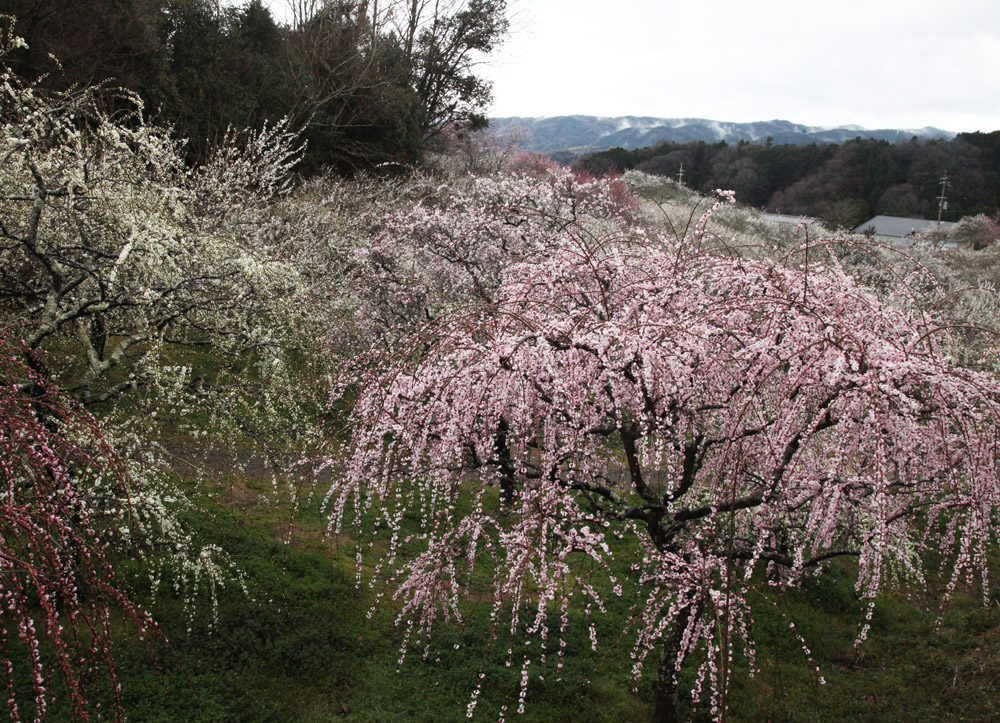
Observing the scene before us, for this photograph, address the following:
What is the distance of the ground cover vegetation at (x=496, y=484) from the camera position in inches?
143

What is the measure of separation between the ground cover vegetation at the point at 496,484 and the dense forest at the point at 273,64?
27.3 ft

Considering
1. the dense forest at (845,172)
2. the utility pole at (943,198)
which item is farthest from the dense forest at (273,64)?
the utility pole at (943,198)

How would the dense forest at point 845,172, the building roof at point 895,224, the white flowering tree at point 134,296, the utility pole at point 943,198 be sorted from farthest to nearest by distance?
the dense forest at point 845,172
the utility pole at point 943,198
the building roof at point 895,224
the white flowering tree at point 134,296

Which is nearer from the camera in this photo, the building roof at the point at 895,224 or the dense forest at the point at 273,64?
the dense forest at the point at 273,64

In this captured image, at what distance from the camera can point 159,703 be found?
4422mm

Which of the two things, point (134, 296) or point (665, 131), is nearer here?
point (134, 296)

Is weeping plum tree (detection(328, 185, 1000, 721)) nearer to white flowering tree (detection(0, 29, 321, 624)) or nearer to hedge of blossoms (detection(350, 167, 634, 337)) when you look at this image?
white flowering tree (detection(0, 29, 321, 624))

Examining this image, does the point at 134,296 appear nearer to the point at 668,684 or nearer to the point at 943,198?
the point at 668,684

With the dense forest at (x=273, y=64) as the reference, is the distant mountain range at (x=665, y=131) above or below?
above

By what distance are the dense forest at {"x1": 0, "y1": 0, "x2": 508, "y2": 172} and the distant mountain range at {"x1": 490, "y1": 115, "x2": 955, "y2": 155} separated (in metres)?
75.5

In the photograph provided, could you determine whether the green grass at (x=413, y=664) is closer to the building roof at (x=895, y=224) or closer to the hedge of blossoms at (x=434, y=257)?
the hedge of blossoms at (x=434, y=257)

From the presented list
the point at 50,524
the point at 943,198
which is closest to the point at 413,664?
the point at 50,524

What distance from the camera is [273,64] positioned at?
771 inches

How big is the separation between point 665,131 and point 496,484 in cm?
12198
